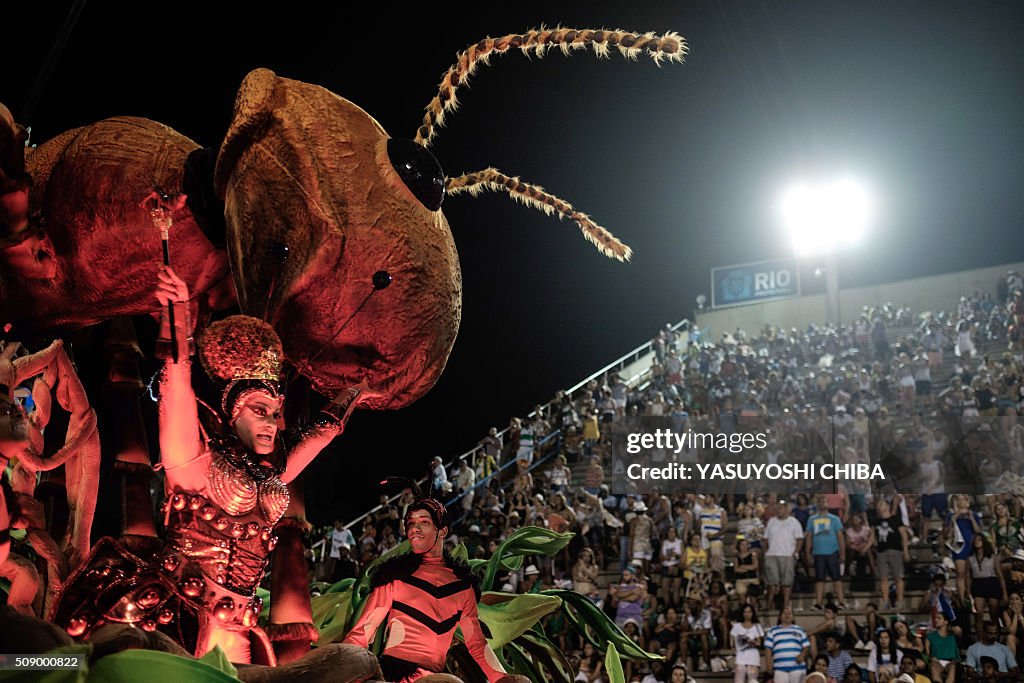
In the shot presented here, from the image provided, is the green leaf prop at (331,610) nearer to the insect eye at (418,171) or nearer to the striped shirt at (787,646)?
the insect eye at (418,171)

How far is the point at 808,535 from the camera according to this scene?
943cm

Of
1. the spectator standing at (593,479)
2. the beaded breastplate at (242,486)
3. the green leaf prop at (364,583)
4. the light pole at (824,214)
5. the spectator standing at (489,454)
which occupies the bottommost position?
the green leaf prop at (364,583)

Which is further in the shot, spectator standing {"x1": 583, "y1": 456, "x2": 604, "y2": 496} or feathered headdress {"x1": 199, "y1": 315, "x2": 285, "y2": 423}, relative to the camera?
spectator standing {"x1": 583, "y1": 456, "x2": 604, "y2": 496}

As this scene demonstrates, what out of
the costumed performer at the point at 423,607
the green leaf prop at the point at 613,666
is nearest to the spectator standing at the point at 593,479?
the green leaf prop at the point at 613,666

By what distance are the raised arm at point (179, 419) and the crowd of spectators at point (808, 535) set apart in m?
3.24

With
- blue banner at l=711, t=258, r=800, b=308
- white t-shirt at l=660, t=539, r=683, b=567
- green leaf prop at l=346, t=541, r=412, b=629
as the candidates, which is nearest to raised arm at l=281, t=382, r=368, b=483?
green leaf prop at l=346, t=541, r=412, b=629

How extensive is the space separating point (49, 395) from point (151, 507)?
0.78 m

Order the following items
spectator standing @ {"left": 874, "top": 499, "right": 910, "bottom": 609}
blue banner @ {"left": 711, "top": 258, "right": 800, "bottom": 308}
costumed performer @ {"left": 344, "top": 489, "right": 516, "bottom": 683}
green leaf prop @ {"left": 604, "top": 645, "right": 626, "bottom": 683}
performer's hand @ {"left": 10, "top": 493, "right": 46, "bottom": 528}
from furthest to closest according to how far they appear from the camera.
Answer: blue banner @ {"left": 711, "top": 258, "right": 800, "bottom": 308}, spectator standing @ {"left": 874, "top": 499, "right": 910, "bottom": 609}, green leaf prop @ {"left": 604, "top": 645, "right": 626, "bottom": 683}, costumed performer @ {"left": 344, "top": 489, "right": 516, "bottom": 683}, performer's hand @ {"left": 10, "top": 493, "right": 46, "bottom": 528}

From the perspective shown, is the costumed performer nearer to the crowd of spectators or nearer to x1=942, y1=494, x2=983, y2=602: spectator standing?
the crowd of spectators

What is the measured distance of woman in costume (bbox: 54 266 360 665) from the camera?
292 cm

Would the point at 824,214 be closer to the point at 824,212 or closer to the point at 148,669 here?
the point at 824,212

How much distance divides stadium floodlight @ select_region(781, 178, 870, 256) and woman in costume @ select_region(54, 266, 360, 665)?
2035cm

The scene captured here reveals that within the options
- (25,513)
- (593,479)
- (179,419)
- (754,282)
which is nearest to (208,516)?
(179,419)

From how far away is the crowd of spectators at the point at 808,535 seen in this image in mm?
8156
